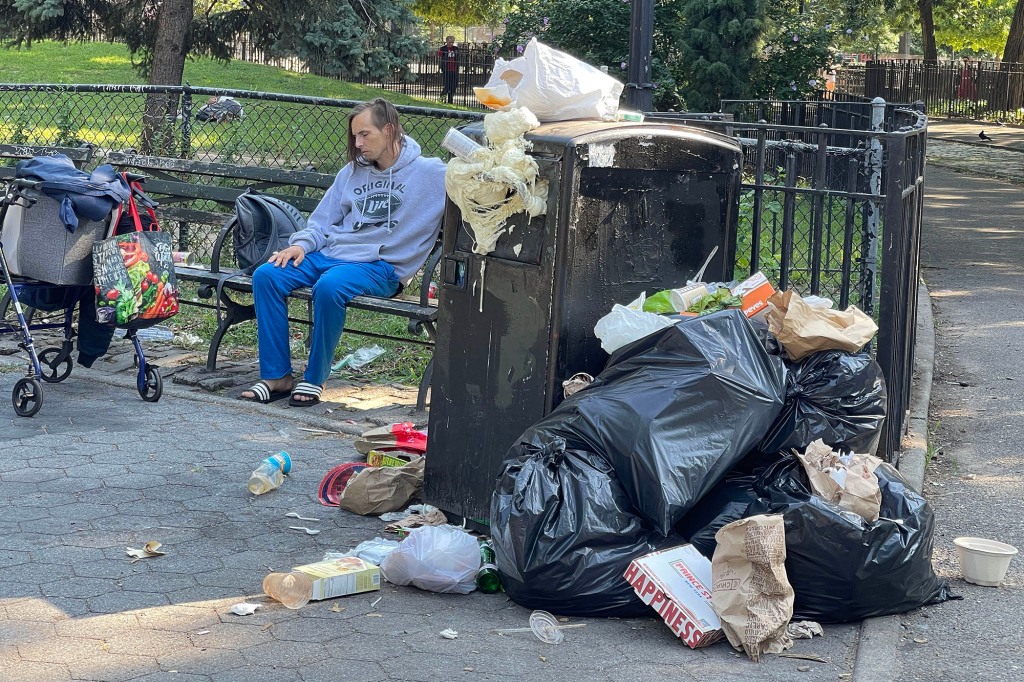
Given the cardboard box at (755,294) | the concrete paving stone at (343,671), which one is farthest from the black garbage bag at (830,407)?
the concrete paving stone at (343,671)

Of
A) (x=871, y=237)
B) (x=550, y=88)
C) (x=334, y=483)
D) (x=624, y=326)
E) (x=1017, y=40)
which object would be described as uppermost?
(x=1017, y=40)

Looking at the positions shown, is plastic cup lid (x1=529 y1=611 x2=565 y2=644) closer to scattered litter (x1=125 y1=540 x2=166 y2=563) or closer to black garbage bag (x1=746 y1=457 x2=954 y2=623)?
black garbage bag (x1=746 y1=457 x2=954 y2=623)

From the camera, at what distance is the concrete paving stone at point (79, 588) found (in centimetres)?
371

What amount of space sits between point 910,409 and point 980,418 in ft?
1.40

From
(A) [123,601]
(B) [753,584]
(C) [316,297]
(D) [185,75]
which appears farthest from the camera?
(D) [185,75]

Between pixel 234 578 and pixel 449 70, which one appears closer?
pixel 234 578

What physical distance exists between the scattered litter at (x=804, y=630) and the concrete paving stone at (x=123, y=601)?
76.3 inches

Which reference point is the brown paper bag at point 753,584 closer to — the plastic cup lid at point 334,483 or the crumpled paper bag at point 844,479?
the crumpled paper bag at point 844,479

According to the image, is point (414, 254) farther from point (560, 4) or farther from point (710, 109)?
point (560, 4)

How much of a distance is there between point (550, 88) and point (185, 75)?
23199 mm

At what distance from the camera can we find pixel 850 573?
3490 millimetres

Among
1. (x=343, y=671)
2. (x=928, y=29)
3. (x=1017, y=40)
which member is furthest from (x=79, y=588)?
(x=928, y=29)

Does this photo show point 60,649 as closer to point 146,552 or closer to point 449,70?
point 146,552

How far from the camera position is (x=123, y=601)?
12.1 ft
